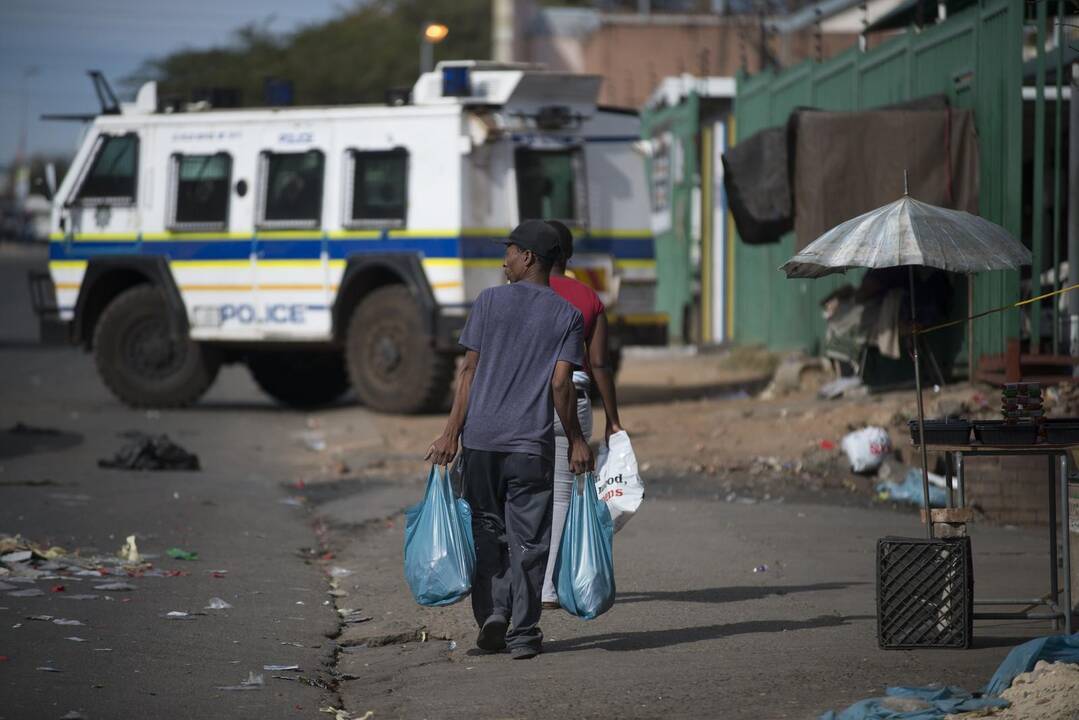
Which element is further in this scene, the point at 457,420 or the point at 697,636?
the point at 697,636

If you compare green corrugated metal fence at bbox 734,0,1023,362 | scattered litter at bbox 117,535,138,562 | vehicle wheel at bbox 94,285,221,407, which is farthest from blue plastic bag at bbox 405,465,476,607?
vehicle wheel at bbox 94,285,221,407

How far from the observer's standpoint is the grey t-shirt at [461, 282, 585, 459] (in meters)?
6.26

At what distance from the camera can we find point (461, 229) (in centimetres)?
1520

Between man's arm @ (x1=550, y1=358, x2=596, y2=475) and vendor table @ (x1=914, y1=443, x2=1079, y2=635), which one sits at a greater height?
man's arm @ (x1=550, y1=358, x2=596, y2=475)

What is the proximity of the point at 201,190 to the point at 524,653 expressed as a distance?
1127 cm

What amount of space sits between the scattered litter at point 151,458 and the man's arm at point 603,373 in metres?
6.11

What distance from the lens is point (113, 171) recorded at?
17000 mm

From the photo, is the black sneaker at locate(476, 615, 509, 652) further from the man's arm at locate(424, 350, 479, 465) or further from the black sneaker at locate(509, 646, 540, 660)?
the man's arm at locate(424, 350, 479, 465)

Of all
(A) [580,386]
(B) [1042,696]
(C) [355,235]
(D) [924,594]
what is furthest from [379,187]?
(B) [1042,696]

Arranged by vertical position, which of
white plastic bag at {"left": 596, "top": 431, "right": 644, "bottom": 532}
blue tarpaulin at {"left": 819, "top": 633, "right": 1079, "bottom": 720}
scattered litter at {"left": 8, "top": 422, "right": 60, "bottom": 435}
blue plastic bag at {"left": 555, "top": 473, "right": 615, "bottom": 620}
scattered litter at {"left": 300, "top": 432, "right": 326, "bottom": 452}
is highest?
white plastic bag at {"left": 596, "top": 431, "right": 644, "bottom": 532}

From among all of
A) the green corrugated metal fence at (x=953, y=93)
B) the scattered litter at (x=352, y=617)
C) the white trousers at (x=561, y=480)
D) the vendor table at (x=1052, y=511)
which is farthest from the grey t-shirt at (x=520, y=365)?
the green corrugated metal fence at (x=953, y=93)

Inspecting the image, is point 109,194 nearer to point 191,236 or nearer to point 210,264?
point 191,236

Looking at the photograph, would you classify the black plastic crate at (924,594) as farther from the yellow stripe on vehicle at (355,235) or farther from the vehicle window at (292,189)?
the vehicle window at (292,189)

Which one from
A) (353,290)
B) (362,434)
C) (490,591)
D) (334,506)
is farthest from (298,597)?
(353,290)
